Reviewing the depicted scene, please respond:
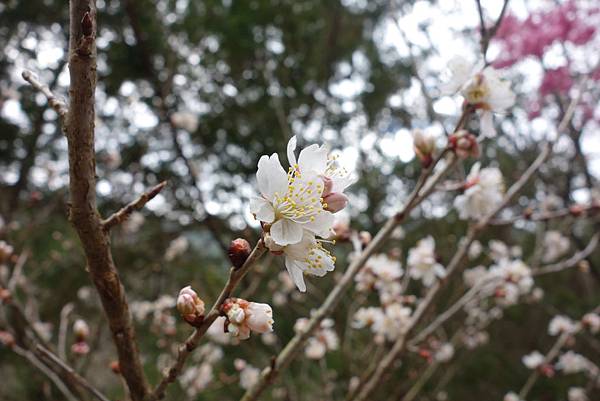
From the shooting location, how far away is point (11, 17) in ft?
11.4

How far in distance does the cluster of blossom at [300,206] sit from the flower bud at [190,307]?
0.46ft

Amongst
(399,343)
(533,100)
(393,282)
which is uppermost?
(533,100)

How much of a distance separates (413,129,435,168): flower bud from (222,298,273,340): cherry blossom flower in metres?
0.61

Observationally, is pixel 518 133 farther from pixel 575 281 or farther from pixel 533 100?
pixel 575 281

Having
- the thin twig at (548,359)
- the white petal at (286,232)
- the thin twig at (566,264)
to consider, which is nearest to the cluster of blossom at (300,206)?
the white petal at (286,232)

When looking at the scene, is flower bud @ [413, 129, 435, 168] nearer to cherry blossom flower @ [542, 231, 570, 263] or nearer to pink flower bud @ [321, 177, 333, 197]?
pink flower bud @ [321, 177, 333, 197]

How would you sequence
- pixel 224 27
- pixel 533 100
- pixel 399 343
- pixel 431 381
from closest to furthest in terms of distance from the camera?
pixel 399 343
pixel 224 27
pixel 431 381
pixel 533 100

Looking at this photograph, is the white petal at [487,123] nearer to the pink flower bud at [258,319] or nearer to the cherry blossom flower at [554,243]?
the pink flower bud at [258,319]

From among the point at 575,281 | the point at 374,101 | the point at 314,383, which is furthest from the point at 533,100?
the point at 314,383

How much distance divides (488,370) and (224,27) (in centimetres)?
416

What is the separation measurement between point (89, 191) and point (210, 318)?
0.25 metres

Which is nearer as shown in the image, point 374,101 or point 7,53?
point 7,53

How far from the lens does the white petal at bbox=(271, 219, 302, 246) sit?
0.68 meters

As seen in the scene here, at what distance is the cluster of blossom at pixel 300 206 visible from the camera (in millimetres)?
709
